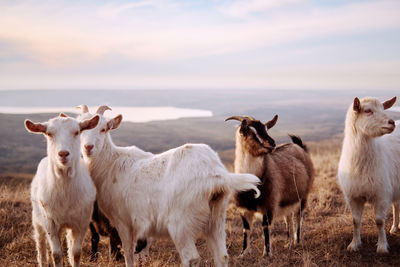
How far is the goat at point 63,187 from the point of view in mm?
4637

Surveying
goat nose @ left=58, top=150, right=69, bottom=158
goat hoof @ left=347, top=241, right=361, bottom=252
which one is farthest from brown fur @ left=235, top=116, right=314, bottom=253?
goat nose @ left=58, top=150, right=69, bottom=158

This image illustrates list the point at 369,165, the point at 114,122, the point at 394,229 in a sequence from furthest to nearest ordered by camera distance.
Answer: the point at 394,229 → the point at 369,165 → the point at 114,122

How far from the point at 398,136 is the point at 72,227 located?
19.4 feet

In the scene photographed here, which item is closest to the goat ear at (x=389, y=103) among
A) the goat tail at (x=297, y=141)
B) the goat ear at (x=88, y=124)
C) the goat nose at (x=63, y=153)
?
the goat tail at (x=297, y=141)

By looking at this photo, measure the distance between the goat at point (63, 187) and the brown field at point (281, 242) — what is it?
36.9 inches

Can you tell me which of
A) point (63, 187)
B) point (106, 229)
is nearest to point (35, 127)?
point (63, 187)

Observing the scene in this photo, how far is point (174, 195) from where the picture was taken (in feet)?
14.6

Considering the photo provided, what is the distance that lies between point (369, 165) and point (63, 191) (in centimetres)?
471

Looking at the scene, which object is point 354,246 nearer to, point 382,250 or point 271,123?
point 382,250

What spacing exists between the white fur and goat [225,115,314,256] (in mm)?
2553

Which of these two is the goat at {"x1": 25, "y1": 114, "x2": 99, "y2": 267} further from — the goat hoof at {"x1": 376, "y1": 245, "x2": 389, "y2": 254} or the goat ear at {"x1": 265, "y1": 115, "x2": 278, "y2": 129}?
the goat hoof at {"x1": 376, "y1": 245, "x2": 389, "y2": 254}

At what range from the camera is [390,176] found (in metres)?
6.27

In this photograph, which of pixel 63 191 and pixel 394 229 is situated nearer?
pixel 63 191

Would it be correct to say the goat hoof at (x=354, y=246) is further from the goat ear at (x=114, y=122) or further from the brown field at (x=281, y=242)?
the goat ear at (x=114, y=122)
